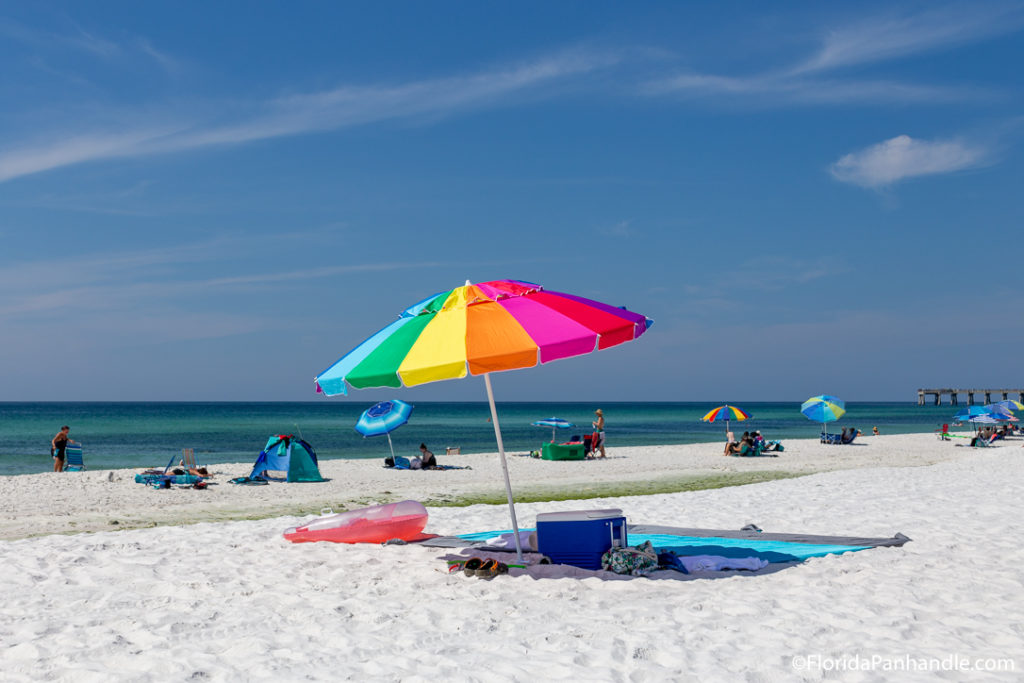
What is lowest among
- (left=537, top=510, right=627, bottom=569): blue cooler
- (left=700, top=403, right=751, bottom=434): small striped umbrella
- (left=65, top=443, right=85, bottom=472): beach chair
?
(left=65, top=443, right=85, bottom=472): beach chair

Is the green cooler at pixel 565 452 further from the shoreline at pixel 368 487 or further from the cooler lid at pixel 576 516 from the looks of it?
the cooler lid at pixel 576 516

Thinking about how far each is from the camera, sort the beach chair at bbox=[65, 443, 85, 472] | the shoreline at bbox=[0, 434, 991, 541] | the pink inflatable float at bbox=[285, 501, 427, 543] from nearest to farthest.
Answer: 1. the pink inflatable float at bbox=[285, 501, 427, 543]
2. the shoreline at bbox=[0, 434, 991, 541]
3. the beach chair at bbox=[65, 443, 85, 472]

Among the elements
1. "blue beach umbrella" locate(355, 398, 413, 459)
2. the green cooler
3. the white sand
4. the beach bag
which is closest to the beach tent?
"blue beach umbrella" locate(355, 398, 413, 459)

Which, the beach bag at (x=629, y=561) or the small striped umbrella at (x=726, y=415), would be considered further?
the small striped umbrella at (x=726, y=415)

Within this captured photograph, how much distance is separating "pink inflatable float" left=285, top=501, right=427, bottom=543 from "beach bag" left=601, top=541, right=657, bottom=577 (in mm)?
2419

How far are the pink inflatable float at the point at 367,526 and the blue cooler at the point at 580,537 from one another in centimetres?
184

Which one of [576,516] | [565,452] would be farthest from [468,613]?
[565,452]

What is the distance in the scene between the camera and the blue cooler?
6559mm

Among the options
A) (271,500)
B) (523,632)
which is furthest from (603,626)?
(271,500)

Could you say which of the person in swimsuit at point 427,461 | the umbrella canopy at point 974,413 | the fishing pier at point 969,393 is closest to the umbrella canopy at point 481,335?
the person in swimsuit at point 427,461

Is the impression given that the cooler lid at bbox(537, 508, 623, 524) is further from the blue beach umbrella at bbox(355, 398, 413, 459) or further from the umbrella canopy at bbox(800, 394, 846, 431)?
the umbrella canopy at bbox(800, 394, 846, 431)

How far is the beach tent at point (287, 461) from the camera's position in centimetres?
1845

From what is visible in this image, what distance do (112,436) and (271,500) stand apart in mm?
40824

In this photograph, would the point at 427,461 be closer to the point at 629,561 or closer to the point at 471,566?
the point at 471,566
